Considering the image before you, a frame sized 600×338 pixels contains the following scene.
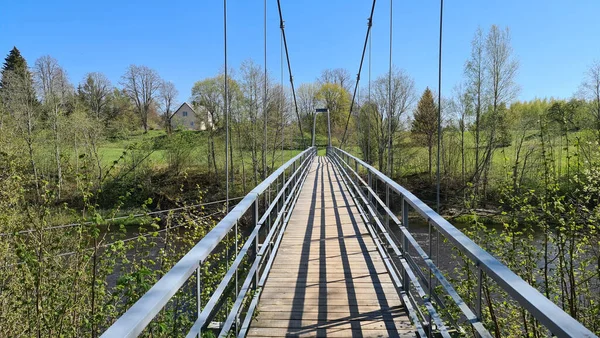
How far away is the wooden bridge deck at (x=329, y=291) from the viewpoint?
8.69 ft

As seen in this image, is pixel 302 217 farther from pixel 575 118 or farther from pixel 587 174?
pixel 575 118

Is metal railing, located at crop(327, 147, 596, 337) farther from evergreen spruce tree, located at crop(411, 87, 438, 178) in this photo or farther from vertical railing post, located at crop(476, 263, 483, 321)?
evergreen spruce tree, located at crop(411, 87, 438, 178)

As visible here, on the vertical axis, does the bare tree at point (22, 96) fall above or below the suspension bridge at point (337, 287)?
above

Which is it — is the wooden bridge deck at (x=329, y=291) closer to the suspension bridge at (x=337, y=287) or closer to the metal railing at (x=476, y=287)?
the suspension bridge at (x=337, y=287)

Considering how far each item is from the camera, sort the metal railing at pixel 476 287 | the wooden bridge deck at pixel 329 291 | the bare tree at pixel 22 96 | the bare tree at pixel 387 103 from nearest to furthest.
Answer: the metal railing at pixel 476 287, the wooden bridge deck at pixel 329 291, the bare tree at pixel 22 96, the bare tree at pixel 387 103

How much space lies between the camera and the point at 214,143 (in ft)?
94.7

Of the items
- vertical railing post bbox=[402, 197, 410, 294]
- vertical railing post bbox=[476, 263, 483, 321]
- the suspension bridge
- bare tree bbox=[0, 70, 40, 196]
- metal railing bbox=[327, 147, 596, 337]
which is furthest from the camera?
bare tree bbox=[0, 70, 40, 196]

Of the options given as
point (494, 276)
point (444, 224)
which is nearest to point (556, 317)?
point (494, 276)

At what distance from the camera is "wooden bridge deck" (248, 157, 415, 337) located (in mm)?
2648

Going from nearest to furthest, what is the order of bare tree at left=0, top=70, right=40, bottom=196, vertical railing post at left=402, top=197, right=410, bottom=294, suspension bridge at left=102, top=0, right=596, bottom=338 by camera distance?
suspension bridge at left=102, top=0, right=596, bottom=338
vertical railing post at left=402, top=197, right=410, bottom=294
bare tree at left=0, top=70, right=40, bottom=196

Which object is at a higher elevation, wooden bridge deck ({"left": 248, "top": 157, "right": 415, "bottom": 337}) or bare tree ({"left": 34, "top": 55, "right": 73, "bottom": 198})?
bare tree ({"left": 34, "top": 55, "right": 73, "bottom": 198})

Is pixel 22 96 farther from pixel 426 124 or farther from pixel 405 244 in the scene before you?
pixel 426 124

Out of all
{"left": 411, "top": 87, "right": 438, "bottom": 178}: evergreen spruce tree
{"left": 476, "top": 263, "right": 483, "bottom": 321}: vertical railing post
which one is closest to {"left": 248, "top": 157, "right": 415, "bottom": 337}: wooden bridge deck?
{"left": 476, "top": 263, "right": 483, "bottom": 321}: vertical railing post

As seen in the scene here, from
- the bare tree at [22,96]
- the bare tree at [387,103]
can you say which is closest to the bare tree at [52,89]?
the bare tree at [22,96]
